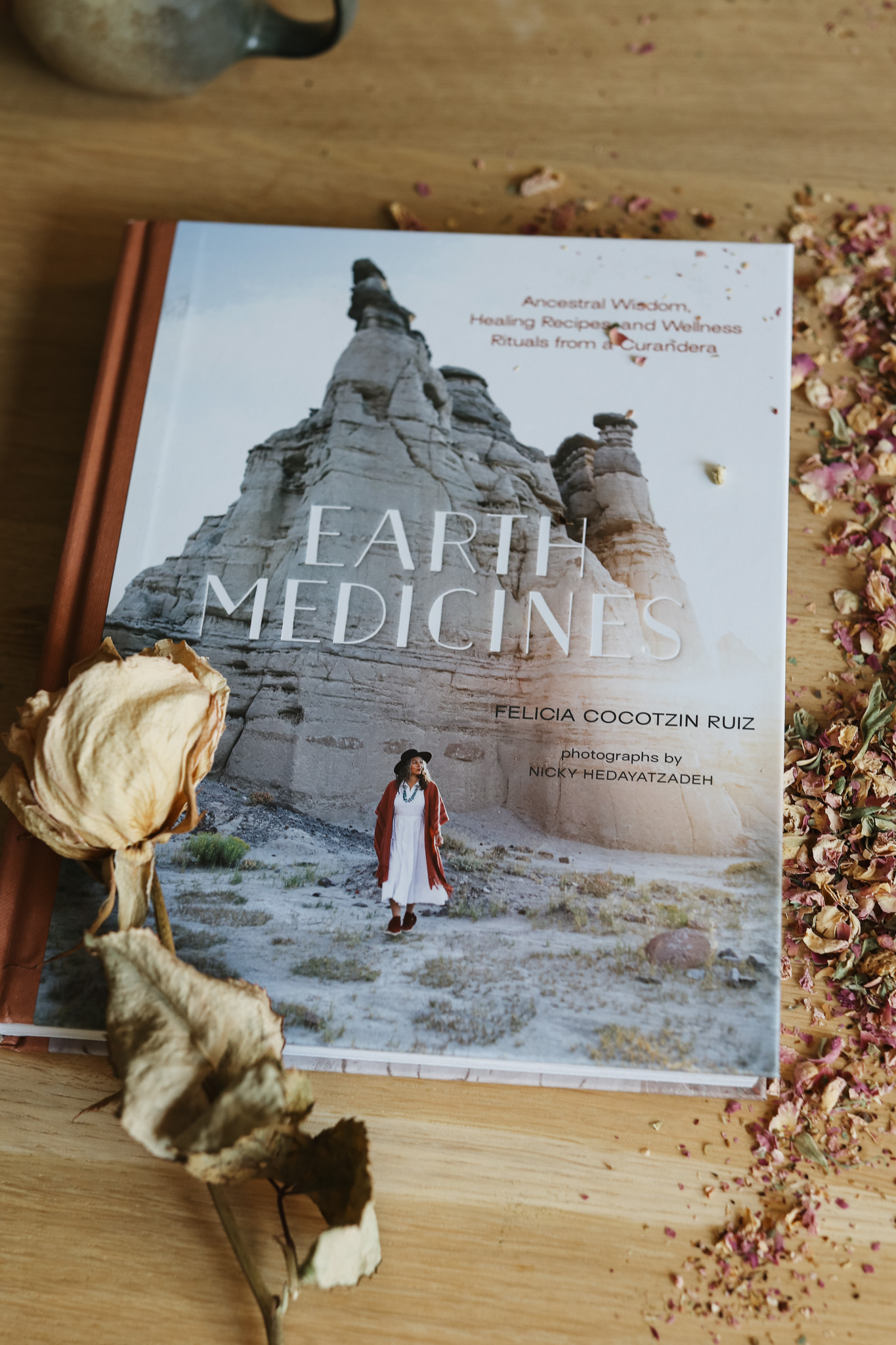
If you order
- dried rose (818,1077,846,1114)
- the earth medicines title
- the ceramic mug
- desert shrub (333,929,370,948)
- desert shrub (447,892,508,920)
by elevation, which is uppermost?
the ceramic mug

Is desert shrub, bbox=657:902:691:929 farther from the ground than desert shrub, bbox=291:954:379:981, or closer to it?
farther from the ground

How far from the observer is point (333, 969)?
576 mm

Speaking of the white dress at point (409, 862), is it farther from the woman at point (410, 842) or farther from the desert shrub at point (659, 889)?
the desert shrub at point (659, 889)

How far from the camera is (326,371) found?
689 mm

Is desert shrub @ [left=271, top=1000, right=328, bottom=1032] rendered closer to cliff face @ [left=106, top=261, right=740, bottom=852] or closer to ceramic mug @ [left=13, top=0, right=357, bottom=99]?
cliff face @ [left=106, top=261, right=740, bottom=852]

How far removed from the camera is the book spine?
23.3 inches

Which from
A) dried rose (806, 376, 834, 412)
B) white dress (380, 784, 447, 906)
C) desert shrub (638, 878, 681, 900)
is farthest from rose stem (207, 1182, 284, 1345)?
dried rose (806, 376, 834, 412)

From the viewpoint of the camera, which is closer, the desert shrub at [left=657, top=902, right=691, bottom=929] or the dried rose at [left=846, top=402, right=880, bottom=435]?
the desert shrub at [left=657, top=902, right=691, bottom=929]

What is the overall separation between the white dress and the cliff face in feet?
0.08

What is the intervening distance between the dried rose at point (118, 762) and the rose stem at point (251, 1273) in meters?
0.18


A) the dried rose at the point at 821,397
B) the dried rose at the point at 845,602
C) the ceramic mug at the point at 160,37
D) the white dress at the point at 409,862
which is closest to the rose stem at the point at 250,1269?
the white dress at the point at 409,862

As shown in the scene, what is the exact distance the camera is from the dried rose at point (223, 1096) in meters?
0.43

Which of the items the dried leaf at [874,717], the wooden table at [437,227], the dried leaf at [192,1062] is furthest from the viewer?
the dried leaf at [874,717]

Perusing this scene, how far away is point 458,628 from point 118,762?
0.86 feet
